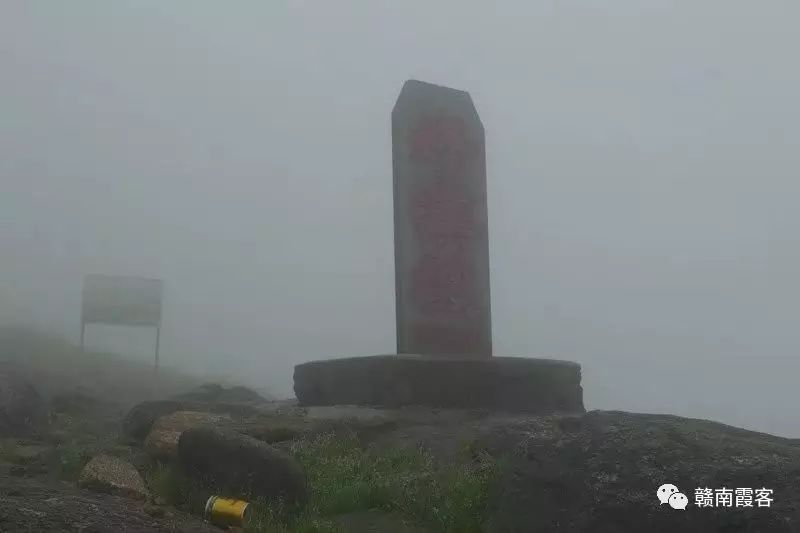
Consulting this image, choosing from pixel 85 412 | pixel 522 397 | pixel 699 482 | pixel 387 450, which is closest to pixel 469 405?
pixel 522 397

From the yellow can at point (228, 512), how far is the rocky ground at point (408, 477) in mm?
64

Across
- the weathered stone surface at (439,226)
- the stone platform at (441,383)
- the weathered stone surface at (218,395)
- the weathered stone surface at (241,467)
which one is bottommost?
the weathered stone surface at (218,395)

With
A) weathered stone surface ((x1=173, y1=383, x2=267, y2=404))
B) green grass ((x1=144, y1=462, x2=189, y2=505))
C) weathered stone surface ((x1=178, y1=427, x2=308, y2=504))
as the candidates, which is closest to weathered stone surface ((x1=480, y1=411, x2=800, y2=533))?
weathered stone surface ((x1=178, y1=427, x2=308, y2=504))

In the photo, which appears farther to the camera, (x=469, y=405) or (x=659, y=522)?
(x=469, y=405)

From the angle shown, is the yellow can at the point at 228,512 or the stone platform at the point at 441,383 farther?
Result: the stone platform at the point at 441,383

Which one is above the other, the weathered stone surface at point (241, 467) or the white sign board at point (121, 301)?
the white sign board at point (121, 301)

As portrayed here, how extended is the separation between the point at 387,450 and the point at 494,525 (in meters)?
1.90

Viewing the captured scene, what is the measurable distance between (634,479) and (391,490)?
1.44 metres

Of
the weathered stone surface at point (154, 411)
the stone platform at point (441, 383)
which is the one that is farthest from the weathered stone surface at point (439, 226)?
the weathered stone surface at point (154, 411)

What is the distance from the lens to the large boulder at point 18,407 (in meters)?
6.89

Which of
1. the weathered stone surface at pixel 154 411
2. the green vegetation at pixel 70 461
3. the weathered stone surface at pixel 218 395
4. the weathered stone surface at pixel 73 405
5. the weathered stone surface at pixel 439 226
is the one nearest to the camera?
the green vegetation at pixel 70 461

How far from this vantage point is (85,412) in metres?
9.77

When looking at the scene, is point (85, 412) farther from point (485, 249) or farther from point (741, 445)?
point (741, 445)

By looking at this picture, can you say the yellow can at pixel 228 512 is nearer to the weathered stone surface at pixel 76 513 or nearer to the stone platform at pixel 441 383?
the weathered stone surface at pixel 76 513
